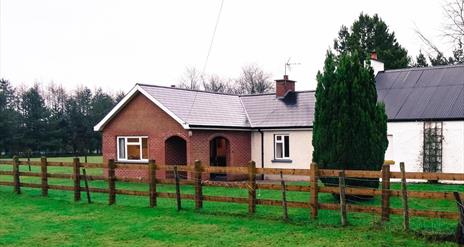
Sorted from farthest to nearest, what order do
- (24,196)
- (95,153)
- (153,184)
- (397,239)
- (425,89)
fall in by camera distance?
1. (95,153)
2. (425,89)
3. (24,196)
4. (153,184)
5. (397,239)

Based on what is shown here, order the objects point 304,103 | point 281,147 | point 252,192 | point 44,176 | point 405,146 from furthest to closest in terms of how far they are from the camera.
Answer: point 304,103, point 281,147, point 405,146, point 44,176, point 252,192

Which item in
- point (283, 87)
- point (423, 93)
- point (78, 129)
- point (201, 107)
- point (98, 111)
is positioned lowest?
point (78, 129)

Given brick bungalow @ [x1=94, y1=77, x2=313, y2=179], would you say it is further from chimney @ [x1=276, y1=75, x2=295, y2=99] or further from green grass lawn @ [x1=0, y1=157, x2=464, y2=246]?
green grass lawn @ [x1=0, y1=157, x2=464, y2=246]

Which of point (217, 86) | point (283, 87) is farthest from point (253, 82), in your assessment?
point (283, 87)

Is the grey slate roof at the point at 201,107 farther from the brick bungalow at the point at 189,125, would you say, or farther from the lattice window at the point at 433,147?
the lattice window at the point at 433,147

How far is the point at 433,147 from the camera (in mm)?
20812

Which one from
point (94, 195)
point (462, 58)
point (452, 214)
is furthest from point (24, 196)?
point (462, 58)

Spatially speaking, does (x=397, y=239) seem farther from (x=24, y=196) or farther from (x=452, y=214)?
(x=24, y=196)

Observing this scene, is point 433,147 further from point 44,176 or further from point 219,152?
point 44,176

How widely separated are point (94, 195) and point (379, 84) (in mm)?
15315

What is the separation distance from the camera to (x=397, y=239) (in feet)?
30.7

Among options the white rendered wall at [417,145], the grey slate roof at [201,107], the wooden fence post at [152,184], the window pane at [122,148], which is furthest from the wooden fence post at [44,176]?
the white rendered wall at [417,145]

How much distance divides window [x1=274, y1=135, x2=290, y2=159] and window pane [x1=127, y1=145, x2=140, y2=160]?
681 cm

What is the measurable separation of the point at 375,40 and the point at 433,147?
29.4 metres
